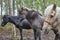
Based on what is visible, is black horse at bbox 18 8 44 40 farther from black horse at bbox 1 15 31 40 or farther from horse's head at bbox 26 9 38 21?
black horse at bbox 1 15 31 40

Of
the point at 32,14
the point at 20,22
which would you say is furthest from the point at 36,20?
the point at 20,22

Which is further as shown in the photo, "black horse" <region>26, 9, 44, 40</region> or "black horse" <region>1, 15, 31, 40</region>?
"black horse" <region>1, 15, 31, 40</region>

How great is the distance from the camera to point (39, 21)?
8.71 metres

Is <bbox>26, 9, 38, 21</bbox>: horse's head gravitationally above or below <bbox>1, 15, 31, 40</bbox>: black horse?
above

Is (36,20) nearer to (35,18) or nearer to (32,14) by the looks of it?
(35,18)

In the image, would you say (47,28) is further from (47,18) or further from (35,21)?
(35,21)

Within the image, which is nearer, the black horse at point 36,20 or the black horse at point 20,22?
the black horse at point 36,20

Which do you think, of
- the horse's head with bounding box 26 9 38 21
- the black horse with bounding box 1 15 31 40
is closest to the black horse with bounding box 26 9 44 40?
the horse's head with bounding box 26 9 38 21

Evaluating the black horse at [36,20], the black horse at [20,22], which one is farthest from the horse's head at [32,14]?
the black horse at [20,22]

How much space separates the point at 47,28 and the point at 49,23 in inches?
6.0

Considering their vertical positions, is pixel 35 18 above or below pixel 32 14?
below

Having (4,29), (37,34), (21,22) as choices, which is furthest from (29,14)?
(4,29)

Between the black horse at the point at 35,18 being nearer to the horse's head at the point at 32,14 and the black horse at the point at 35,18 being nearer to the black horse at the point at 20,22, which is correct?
the horse's head at the point at 32,14

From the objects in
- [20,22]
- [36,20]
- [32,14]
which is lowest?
[20,22]
